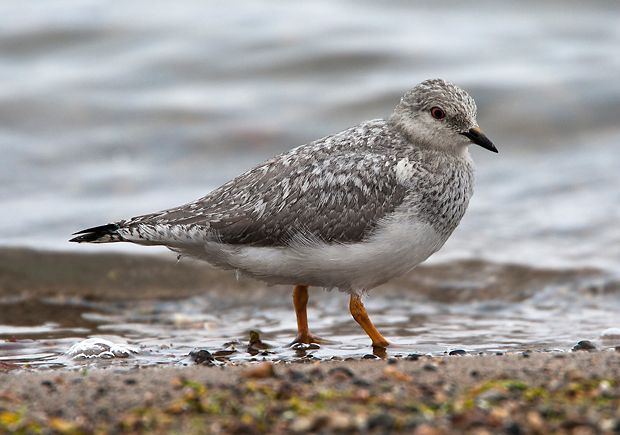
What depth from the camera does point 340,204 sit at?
8.16m

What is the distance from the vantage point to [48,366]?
26.8ft

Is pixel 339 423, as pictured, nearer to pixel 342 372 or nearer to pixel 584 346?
pixel 342 372

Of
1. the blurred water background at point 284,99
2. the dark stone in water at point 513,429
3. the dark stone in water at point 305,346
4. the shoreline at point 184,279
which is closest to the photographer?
the dark stone in water at point 513,429

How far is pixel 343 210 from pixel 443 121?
1242 mm

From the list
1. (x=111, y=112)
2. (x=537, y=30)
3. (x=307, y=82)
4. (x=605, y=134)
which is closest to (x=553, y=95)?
(x=605, y=134)

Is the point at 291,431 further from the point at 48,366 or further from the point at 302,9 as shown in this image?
the point at 302,9

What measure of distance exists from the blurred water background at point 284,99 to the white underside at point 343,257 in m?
4.19

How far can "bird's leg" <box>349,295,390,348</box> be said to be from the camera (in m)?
8.65

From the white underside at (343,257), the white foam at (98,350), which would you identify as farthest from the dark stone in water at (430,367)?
the white foam at (98,350)

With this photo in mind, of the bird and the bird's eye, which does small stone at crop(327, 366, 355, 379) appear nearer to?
the bird

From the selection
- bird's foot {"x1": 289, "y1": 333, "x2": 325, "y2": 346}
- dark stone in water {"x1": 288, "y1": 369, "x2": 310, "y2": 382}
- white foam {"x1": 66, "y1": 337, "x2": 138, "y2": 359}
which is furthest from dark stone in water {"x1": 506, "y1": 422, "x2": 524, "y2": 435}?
white foam {"x1": 66, "y1": 337, "x2": 138, "y2": 359}

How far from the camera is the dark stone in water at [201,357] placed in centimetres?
808

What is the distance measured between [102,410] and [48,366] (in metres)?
2.80

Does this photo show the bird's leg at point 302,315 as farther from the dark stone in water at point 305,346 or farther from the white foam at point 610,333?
the white foam at point 610,333
